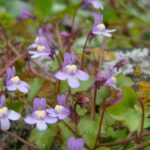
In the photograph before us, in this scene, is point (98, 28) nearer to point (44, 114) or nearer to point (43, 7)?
point (44, 114)

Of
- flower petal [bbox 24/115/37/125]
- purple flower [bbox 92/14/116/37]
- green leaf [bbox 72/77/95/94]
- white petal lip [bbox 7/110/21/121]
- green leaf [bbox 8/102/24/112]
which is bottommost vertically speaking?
green leaf [bbox 8/102/24/112]

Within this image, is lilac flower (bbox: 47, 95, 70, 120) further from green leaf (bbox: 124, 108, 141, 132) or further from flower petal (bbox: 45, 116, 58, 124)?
green leaf (bbox: 124, 108, 141, 132)

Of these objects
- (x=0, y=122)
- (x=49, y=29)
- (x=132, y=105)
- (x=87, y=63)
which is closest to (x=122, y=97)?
(x=132, y=105)

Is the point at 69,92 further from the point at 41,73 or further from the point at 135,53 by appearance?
the point at 135,53

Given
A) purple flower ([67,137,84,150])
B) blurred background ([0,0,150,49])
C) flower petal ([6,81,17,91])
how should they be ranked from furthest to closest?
1. blurred background ([0,0,150,49])
2. flower petal ([6,81,17,91])
3. purple flower ([67,137,84,150])

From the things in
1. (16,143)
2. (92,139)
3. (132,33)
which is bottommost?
(132,33)

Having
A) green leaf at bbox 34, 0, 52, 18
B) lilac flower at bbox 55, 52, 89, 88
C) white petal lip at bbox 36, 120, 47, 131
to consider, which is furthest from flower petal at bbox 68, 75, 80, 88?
green leaf at bbox 34, 0, 52, 18

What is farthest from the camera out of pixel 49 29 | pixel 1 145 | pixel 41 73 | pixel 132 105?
pixel 49 29
